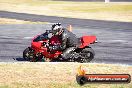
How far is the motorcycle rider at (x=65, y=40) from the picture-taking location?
17297 mm

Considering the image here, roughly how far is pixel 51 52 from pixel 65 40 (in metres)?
0.93

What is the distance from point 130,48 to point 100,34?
7270 mm

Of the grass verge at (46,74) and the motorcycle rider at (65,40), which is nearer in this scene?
the grass verge at (46,74)

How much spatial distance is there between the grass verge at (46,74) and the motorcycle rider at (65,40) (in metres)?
2.15

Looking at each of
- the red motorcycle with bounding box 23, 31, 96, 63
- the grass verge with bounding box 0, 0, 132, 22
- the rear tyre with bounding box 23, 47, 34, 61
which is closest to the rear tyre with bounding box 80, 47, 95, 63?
the red motorcycle with bounding box 23, 31, 96, 63

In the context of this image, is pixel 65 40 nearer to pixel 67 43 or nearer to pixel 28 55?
pixel 67 43

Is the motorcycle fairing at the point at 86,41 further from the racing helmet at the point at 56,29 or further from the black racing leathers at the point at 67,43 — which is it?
the racing helmet at the point at 56,29

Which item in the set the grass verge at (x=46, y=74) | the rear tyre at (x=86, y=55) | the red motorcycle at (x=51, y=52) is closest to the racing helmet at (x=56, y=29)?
the red motorcycle at (x=51, y=52)

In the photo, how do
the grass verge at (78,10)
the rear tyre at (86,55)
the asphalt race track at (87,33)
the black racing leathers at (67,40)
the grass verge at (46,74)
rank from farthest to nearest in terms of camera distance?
the grass verge at (78,10) → the asphalt race track at (87,33) → the rear tyre at (86,55) → the black racing leathers at (67,40) → the grass verge at (46,74)

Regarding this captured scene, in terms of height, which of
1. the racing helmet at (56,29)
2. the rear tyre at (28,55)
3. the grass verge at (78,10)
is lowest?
the rear tyre at (28,55)

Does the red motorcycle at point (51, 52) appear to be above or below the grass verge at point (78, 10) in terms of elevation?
below

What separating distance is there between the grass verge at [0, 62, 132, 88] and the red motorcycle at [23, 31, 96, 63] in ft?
6.93

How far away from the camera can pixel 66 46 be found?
17.6m

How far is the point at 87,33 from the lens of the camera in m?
30.9
